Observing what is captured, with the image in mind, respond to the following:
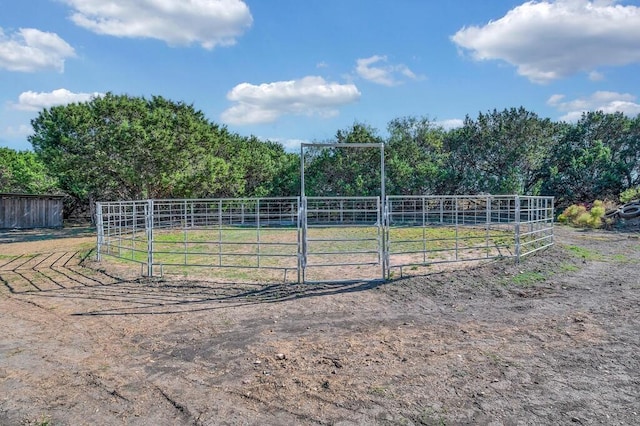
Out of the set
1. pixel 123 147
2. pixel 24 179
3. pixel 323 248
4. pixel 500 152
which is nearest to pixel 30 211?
pixel 24 179

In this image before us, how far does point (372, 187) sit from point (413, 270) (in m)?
13.4

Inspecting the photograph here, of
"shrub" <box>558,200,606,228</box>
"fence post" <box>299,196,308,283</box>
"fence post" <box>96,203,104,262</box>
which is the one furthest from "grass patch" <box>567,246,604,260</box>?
"fence post" <box>96,203,104,262</box>

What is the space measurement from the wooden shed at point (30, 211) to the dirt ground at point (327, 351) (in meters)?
16.6

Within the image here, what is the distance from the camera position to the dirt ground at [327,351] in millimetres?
3025

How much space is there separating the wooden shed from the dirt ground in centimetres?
1657

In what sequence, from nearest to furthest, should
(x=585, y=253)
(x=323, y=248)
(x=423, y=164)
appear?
(x=585, y=253) → (x=323, y=248) → (x=423, y=164)

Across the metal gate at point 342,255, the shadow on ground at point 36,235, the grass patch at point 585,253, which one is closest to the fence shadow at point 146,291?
the metal gate at point 342,255

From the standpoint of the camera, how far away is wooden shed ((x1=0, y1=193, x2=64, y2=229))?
20.7 m

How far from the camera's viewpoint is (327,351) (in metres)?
4.15

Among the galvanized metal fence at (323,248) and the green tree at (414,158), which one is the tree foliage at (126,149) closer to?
the galvanized metal fence at (323,248)

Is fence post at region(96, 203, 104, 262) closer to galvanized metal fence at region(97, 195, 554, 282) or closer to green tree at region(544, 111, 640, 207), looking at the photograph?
galvanized metal fence at region(97, 195, 554, 282)

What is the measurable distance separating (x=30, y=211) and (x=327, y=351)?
22.4 m

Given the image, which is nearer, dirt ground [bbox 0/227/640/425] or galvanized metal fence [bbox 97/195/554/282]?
dirt ground [bbox 0/227/640/425]

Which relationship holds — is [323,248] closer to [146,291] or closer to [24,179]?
[146,291]
